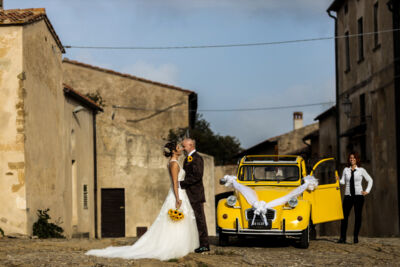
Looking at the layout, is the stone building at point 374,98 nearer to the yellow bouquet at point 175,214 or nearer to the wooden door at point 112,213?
the wooden door at point 112,213

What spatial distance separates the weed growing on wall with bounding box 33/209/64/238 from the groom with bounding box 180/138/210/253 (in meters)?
7.39

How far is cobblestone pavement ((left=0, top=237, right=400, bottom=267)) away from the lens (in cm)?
981

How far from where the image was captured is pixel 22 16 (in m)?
17.2

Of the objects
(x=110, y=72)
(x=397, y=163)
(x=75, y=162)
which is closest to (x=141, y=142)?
(x=75, y=162)

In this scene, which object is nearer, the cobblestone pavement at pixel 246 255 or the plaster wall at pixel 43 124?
the cobblestone pavement at pixel 246 255

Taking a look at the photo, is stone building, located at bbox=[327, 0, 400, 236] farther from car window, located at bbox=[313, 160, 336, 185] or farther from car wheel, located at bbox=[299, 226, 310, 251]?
A: car wheel, located at bbox=[299, 226, 310, 251]

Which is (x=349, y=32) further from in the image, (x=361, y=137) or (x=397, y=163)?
(x=397, y=163)

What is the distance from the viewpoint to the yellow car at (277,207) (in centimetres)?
1230

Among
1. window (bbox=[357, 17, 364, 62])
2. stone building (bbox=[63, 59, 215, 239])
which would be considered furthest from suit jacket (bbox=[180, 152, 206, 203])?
window (bbox=[357, 17, 364, 62])

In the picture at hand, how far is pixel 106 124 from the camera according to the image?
1102 inches

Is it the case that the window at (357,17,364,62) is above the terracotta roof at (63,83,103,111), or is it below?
above

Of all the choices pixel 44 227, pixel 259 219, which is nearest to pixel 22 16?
pixel 44 227

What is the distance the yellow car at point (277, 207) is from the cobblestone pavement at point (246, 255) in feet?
1.13

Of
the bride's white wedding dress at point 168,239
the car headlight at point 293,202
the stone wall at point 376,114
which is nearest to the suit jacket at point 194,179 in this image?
the bride's white wedding dress at point 168,239
